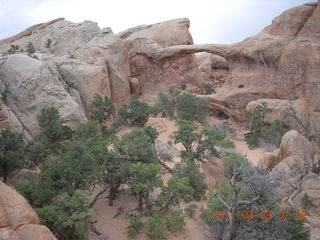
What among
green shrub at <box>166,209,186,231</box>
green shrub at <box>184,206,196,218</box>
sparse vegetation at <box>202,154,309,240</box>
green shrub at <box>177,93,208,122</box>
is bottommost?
green shrub at <box>177,93,208,122</box>

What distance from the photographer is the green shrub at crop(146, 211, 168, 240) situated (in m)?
9.04

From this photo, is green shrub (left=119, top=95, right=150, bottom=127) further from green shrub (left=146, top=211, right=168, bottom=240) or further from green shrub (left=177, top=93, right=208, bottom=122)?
green shrub (left=146, top=211, right=168, bottom=240)

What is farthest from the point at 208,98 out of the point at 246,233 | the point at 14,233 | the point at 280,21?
the point at 14,233

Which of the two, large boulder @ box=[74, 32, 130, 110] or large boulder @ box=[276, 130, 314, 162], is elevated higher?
large boulder @ box=[74, 32, 130, 110]

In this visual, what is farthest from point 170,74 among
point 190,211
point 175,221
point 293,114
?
point 175,221

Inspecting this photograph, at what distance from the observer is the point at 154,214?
9578 mm

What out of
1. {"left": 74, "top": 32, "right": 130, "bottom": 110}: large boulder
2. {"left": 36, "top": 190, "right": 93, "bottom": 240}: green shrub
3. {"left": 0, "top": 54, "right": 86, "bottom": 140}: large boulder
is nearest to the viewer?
{"left": 36, "top": 190, "right": 93, "bottom": 240}: green shrub

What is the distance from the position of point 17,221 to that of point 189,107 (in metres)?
18.1

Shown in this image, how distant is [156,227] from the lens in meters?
9.10

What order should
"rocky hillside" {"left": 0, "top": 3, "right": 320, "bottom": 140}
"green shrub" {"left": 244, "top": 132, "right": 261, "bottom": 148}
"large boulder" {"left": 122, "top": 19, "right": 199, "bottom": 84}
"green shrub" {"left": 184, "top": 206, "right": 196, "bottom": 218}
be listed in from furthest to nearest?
"large boulder" {"left": 122, "top": 19, "right": 199, "bottom": 84}
"green shrub" {"left": 244, "top": 132, "right": 261, "bottom": 148}
"rocky hillside" {"left": 0, "top": 3, "right": 320, "bottom": 140}
"green shrub" {"left": 184, "top": 206, "right": 196, "bottom": 218}

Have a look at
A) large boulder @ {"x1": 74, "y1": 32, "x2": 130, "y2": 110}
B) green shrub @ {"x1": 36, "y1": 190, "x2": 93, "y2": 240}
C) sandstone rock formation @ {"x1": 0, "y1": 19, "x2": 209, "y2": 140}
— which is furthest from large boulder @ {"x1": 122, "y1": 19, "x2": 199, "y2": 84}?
green shrub @ {"x1": 36, "y1": 190, "x2": 93, "y2": 240}

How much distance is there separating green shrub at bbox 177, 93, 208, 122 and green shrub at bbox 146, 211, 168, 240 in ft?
44.2

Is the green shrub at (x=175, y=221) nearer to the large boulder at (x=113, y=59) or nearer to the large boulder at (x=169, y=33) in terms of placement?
the large boulder at (x=113, y=59)

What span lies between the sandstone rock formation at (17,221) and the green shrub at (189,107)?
17.5 meters
